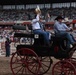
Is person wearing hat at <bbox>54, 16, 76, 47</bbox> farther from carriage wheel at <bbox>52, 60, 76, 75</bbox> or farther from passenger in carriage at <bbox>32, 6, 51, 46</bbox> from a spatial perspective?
carriage wheel at <bbox>52, 60, 76, 75</bbox>

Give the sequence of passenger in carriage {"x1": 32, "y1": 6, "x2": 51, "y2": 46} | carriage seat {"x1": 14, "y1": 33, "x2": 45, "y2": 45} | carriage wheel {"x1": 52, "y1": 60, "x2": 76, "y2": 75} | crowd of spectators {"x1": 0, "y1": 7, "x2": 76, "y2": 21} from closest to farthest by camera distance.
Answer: carriage wheel {"x1": 52, "y1": 60, "x2": 76, "y2": 75}
passenger in carriage {"x1": 32, "y1": 6, "x2": 51, "y2": 46}
carriage seat {"x1": 14, "y1": 33, "x2": 45, "y2": 45}
crowd of spectators {"x1": 0, "y1": 7, "x2": 76, "y2": 21}

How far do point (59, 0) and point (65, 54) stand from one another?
1862 inches

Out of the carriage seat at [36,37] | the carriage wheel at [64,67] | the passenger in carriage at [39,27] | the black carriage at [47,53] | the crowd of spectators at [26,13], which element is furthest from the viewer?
the crowd of spectators at [26,13]

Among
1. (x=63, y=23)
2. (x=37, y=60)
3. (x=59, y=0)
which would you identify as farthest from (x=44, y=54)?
A: (x=59, y=0)

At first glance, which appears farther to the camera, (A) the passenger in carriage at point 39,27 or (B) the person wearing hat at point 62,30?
(A) the passenger in carriage at point 39,27

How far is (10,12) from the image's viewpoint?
56781mm

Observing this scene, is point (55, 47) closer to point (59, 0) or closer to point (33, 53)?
point (33, 53)

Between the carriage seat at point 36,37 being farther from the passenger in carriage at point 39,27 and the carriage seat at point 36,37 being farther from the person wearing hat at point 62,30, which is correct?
the person wearing hat at point 62,30

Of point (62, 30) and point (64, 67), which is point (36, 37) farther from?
point (64, 67)

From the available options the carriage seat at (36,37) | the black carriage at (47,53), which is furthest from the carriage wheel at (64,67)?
the carriage seat at (36,37)

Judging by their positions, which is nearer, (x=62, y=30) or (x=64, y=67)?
(x=64, y=67)

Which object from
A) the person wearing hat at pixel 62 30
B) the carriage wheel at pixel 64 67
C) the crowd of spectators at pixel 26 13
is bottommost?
the crowd of spectators at pixel 26 13

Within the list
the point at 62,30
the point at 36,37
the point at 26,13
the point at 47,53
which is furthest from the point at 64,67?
the point at 26,13

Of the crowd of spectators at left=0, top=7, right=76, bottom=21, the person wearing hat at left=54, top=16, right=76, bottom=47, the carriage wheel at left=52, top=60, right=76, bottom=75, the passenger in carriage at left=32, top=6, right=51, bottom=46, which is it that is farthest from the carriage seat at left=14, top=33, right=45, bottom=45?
the crowd of spectators at left=0, top=7, right=76, bottom=21
